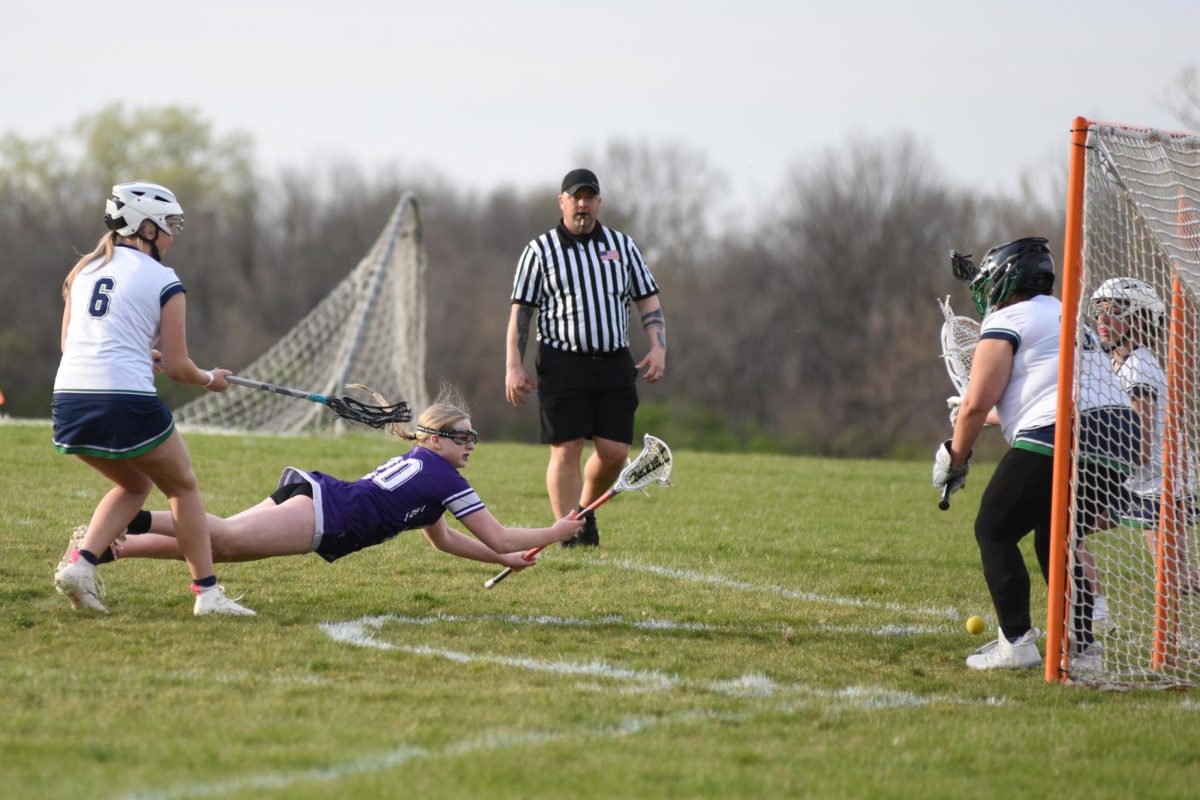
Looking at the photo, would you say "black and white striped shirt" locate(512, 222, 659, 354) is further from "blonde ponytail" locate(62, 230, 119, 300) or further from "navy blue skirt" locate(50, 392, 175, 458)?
"navy blue skirt" locate(50, 392, 175, 458)

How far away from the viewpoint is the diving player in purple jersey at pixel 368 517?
594cm

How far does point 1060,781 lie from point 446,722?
Result: 1746 millimetres

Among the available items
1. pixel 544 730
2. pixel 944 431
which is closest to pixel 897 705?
pixel 544 730

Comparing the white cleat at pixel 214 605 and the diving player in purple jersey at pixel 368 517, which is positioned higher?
the diving player in purple jersey at pixel 368 517

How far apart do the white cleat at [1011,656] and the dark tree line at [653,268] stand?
32596mm

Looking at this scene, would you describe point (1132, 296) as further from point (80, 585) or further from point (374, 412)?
point (80, 585)

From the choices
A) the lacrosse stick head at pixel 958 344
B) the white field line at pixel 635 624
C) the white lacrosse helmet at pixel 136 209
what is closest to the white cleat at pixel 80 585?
the white field line at pixel 635 624

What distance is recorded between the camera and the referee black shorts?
8.21 meters

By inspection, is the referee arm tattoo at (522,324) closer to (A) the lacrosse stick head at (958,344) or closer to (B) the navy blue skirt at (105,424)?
(A) the lacrosse stick head at (958,344)

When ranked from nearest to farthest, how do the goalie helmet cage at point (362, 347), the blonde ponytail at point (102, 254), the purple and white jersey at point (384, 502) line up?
the blonde ponytail at point (102, 254), the purple and white jersey at point (384, 502), the goalie helmet cage at point (362, 347)

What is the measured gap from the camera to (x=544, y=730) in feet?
13.3

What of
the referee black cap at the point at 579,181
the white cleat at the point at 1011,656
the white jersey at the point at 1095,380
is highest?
the referee black cap at the point at 579,181

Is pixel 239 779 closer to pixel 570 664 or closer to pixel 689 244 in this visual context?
pixel 570 664

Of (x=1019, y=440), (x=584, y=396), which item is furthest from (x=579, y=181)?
(x=1019, y=440)
